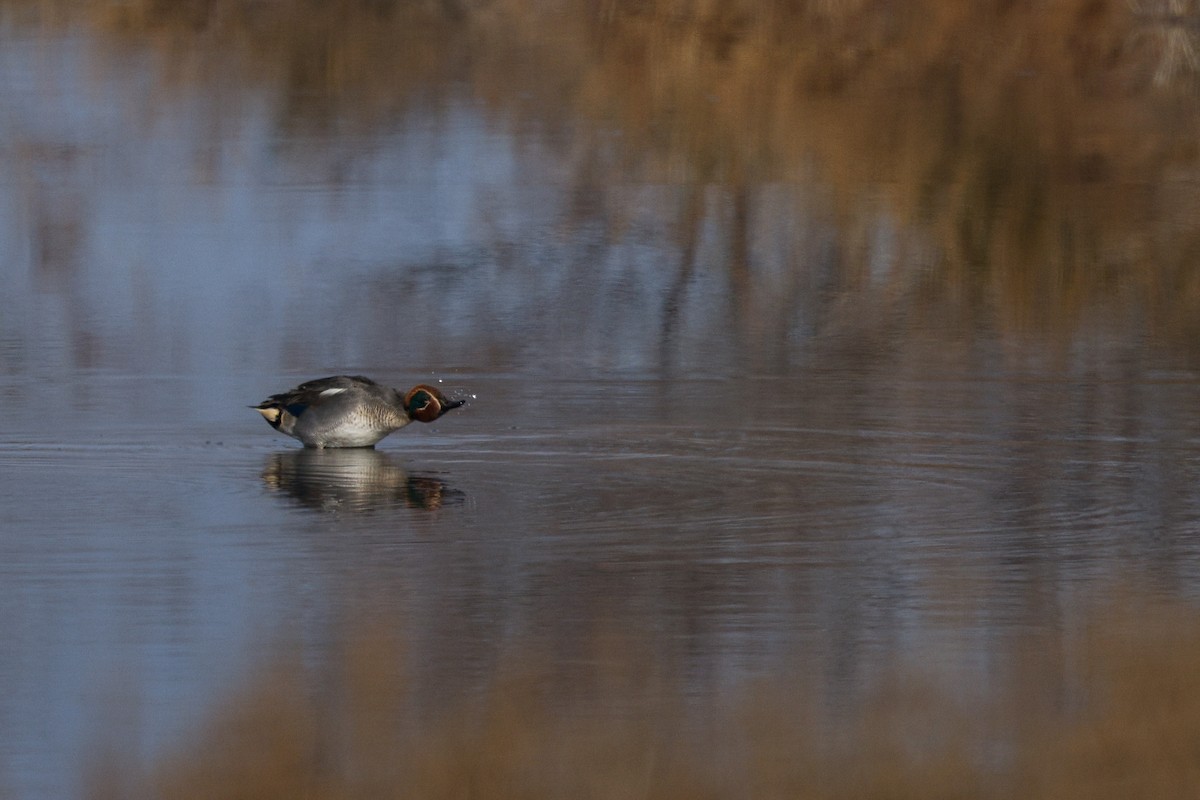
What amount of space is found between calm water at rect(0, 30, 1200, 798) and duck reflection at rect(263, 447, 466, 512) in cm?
2

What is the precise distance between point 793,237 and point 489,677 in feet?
24.9

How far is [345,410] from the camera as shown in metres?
8.88

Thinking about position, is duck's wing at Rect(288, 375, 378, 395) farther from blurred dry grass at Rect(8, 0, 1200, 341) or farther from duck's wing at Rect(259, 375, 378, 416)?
blurred dry grass at Rect(8, 0, 1200, 341)

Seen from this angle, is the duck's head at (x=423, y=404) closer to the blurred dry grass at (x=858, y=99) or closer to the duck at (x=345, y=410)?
the duck at (x=345, y=410)

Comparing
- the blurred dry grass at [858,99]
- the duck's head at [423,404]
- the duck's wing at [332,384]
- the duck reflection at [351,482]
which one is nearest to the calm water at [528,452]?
the duck reflection at [351,482]

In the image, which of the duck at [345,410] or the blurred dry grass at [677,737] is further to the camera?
the duck at [345,410]

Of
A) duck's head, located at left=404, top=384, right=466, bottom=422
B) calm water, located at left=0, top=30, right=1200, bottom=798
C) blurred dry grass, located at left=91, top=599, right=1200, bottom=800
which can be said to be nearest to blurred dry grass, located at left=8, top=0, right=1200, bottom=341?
calm water, located at left=0, top=30, right=1200, bottom=798

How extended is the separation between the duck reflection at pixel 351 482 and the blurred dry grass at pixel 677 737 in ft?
6.48

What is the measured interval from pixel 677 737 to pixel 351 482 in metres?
3.25

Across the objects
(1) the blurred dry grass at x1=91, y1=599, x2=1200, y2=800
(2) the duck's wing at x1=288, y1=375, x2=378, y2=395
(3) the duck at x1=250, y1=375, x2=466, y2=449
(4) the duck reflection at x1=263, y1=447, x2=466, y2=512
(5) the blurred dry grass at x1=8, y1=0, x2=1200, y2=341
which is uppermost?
(5) the blurred dry grass at x1=8, y1=0, x2=1200, y2=341

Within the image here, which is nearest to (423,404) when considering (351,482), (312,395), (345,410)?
(345,410)

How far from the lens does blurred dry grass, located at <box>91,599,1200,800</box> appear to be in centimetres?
514

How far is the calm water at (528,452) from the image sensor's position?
6375 millimetres

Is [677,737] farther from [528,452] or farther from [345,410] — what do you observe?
[345,410]
